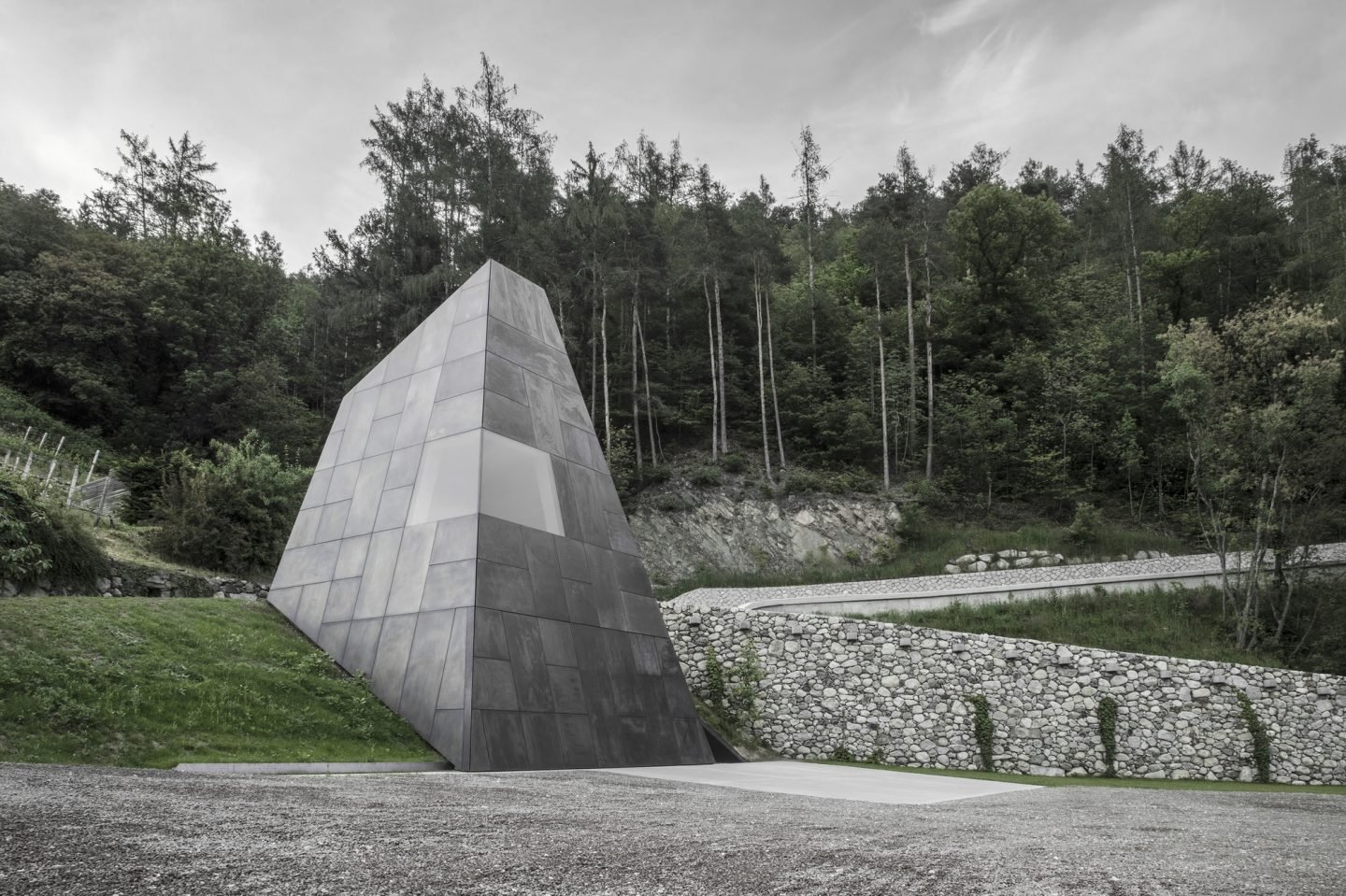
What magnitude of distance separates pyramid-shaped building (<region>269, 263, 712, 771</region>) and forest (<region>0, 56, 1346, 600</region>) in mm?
14274

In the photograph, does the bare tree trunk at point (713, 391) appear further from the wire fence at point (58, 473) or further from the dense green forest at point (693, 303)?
the wire fence at point (58, 473)

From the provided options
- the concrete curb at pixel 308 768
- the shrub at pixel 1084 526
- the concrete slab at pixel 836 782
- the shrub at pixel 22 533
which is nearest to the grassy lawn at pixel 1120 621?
the shrub at pixel 1084 526

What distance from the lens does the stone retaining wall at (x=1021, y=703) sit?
14.2 m

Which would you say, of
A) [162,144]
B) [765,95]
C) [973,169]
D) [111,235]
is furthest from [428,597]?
[973,169]

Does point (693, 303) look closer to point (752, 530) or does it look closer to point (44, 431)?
point (752, 530)

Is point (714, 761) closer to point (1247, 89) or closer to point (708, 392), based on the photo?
point (708, 392)

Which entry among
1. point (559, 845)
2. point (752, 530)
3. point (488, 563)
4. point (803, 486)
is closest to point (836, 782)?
point (488, 563)

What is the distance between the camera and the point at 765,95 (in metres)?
19.3

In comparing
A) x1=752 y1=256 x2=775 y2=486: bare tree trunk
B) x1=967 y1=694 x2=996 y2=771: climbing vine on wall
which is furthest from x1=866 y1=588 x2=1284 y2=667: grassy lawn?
x1=752 y1=256 x2=775 y2=486: bare tree trunk

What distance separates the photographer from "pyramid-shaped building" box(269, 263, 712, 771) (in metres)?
8.70

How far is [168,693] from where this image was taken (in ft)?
25.0

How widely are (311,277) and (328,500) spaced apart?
42759 mm

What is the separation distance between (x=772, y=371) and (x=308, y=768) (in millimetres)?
23863

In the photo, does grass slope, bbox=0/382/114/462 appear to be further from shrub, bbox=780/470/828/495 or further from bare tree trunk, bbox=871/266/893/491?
bare tree trunk, bbox=871/266/893/491
